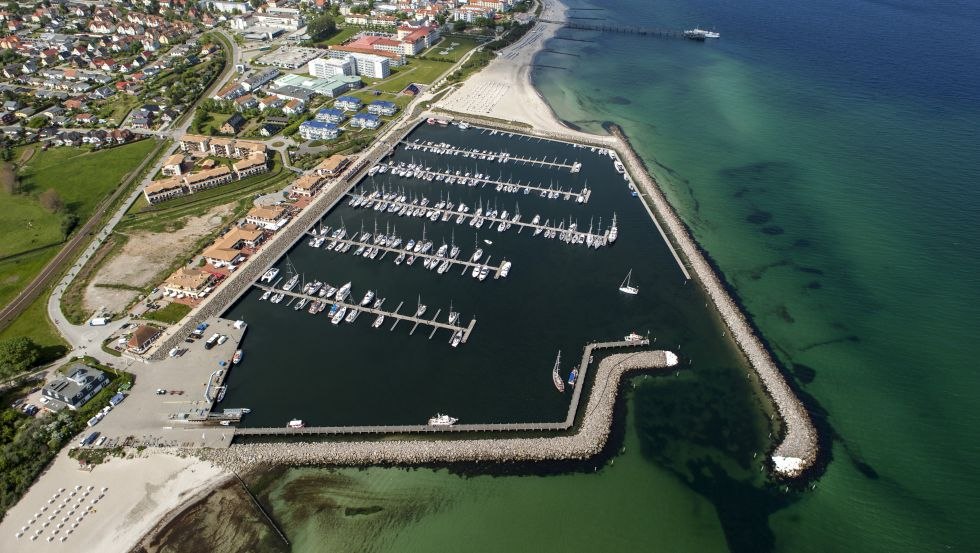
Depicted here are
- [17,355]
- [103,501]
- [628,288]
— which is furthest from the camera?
[628,288]

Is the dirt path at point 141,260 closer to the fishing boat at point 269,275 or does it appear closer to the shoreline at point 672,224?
the fishing boat at point 269,275

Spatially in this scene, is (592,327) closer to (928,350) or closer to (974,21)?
(928,350)

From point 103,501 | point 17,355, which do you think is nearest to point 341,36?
point 17,355

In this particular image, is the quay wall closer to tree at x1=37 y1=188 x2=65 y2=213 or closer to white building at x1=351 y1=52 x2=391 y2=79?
white building at x1=351 y1=52 x2=391 y2=79

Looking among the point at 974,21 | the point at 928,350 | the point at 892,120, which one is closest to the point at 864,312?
the point at 928,350

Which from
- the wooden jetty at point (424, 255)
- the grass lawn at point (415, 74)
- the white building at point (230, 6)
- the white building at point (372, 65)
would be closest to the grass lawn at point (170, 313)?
the wooden jetty at point (424, 255)

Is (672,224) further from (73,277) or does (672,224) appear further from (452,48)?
(452,48)
